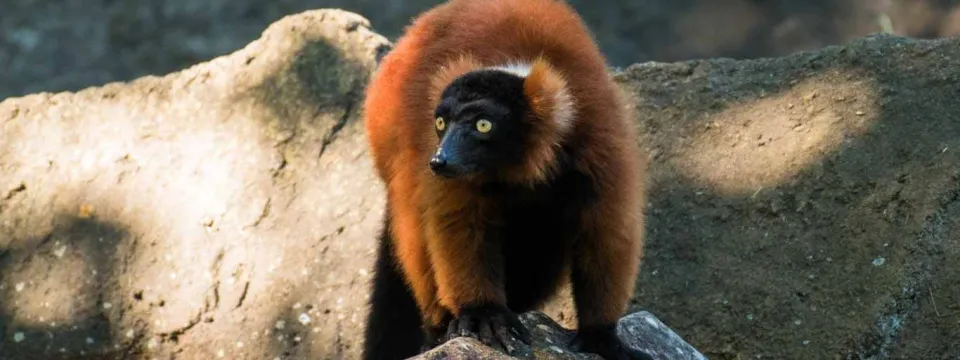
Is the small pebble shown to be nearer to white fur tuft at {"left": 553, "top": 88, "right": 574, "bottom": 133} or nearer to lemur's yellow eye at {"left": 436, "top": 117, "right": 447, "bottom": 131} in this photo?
lemur's yellow eye at {"left": 436, "top": 117, "right": 447, "bottom": 131}

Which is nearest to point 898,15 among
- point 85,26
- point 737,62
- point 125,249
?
point 737,62

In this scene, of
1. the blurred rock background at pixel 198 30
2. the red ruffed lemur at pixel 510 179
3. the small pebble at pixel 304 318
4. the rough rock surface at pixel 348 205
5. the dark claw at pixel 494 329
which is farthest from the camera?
the blurred rock background at pixel 198 30

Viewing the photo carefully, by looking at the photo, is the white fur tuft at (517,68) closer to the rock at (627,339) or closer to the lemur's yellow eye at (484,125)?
the lemur's yellow eye at (484,125)

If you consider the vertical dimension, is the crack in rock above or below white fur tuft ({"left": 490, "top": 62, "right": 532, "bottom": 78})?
above

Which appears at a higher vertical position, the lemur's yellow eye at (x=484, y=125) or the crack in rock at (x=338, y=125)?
the crack in rock at (x=338, y=125)

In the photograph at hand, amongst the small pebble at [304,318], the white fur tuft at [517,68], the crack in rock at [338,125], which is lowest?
the small pebble at [304,318]

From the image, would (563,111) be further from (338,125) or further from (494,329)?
(338,125)

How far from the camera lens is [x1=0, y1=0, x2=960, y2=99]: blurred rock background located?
418 inches

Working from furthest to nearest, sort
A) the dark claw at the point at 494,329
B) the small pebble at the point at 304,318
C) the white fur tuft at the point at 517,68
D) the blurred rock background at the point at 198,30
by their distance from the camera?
1. the blurred rock background at the point at 198,30
2. the small pebble at the point at 304,318
3. the white fur tuft at the point at 517,68
4. the dark claw at the point at 494,329

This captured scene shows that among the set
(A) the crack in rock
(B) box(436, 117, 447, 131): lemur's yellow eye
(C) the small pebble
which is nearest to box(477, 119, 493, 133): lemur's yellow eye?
(B) box(436, 117, 447, 131): lemur's yellow eye

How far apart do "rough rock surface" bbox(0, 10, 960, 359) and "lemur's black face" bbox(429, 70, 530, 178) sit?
1.92m

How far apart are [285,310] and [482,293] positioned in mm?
2444

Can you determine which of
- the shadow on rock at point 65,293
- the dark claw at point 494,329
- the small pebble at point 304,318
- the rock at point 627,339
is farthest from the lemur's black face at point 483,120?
the shadow on rock at point 65,293

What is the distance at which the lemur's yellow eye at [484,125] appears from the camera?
5073mm
